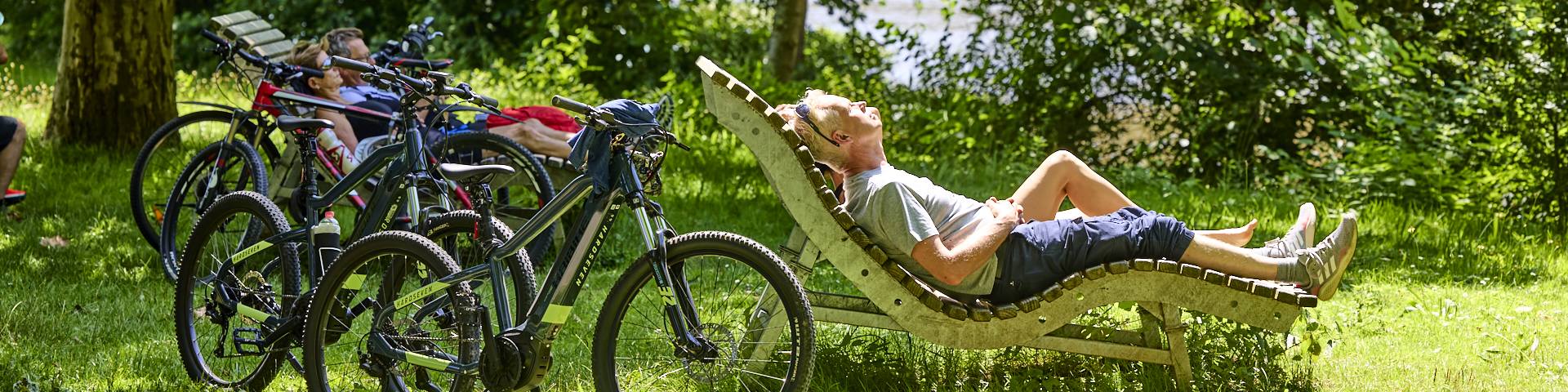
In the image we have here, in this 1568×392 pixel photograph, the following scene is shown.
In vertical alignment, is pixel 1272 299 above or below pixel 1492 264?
below

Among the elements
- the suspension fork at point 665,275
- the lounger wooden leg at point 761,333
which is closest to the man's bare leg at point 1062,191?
the lounger wooden leg at point 761,333

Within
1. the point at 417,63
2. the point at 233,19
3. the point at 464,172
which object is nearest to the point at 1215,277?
the point at 464,172

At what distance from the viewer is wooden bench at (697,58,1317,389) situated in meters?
3.00

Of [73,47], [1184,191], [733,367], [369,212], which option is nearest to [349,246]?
[369,212]

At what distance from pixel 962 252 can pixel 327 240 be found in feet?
6.15

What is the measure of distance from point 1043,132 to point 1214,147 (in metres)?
1.33

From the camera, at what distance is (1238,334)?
338cm

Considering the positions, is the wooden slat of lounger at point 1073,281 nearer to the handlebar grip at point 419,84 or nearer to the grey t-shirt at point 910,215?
the grey t-shirt at point 910,215

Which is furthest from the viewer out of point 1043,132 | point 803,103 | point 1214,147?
point 1043,132

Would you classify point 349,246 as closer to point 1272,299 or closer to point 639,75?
point 1272,299

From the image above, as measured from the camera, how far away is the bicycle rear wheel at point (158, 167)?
16.4ft

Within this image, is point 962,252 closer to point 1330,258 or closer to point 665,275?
point 665,275

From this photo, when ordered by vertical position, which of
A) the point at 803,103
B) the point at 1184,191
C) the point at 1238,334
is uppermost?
the point at 1184,191

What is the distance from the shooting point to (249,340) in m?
3.46
